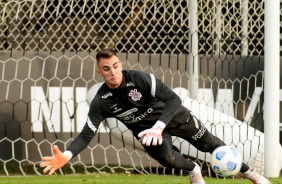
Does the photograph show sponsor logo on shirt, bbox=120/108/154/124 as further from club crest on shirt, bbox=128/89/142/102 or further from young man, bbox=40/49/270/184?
club crest on shirt, bbox=128/89/142/102

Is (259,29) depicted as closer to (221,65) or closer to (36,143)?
(221,65)

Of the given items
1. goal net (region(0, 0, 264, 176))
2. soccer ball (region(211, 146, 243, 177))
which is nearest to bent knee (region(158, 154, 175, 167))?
soccer ball (region(211, 146, 243, 177))

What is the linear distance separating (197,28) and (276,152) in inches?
84.9

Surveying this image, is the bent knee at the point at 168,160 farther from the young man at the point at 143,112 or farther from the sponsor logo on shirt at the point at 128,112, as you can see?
the sponsor logo on shirt at the point at 128,112

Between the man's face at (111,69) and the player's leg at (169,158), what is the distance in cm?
72

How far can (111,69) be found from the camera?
7.52 metres

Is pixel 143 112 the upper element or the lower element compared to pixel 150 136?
upper

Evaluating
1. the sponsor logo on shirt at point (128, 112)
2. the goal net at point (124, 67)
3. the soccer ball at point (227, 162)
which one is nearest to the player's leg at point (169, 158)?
the soccer ball at point (227, 162)

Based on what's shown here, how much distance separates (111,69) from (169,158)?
98 centimetres

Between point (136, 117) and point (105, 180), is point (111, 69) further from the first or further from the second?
point (105, 180)

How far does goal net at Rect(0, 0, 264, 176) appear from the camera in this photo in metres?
10.6

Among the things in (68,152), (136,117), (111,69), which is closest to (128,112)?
(136,117)

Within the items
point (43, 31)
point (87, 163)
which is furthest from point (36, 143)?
point (43, 31)

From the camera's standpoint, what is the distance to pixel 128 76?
25.4ft
